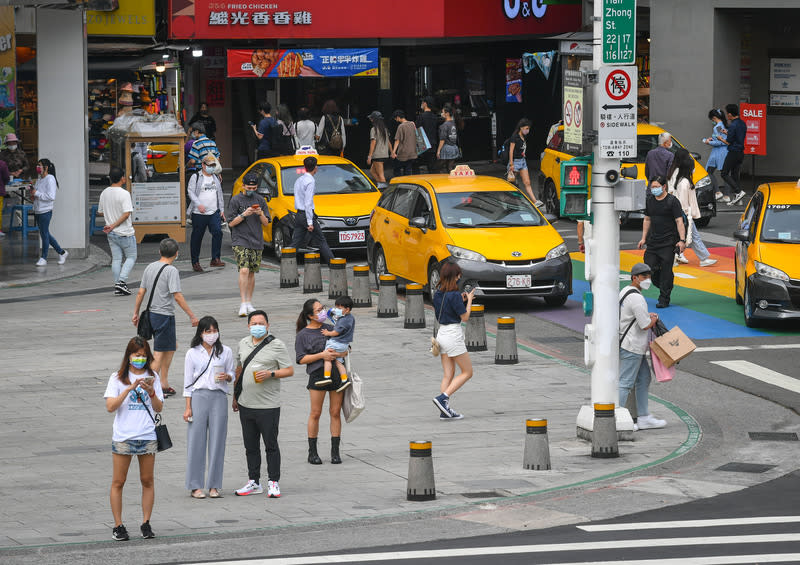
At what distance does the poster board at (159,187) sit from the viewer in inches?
1062

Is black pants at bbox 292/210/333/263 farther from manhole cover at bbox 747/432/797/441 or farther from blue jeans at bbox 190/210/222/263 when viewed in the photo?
manhole cover at bbox 747/432/797/441

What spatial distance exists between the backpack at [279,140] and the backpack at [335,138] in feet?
3.35

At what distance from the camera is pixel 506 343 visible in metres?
17.0

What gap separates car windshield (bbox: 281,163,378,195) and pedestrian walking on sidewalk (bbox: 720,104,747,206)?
946 centimetres

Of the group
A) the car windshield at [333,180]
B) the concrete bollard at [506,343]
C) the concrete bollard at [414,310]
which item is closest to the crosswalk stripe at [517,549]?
the concrete bollard at [506,343]

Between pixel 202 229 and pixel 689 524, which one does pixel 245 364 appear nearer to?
pixel 689 524

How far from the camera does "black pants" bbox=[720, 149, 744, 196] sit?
102ft

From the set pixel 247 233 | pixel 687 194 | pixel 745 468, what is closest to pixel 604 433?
pixel 745 468

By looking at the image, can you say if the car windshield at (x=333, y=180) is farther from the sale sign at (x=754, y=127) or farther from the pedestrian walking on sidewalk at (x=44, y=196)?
the sale sign at (x=754, y=127)

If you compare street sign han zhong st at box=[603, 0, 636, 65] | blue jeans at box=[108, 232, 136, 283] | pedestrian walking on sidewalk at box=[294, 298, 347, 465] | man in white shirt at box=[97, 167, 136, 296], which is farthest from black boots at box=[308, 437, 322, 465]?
blue jeans at box=[108, 232, 136, 283]

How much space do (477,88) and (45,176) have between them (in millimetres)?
19536

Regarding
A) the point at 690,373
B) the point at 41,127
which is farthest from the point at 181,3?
the point at 690,373

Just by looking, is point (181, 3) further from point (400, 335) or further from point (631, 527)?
point (631, 527)

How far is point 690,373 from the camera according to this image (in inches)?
659
